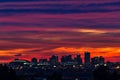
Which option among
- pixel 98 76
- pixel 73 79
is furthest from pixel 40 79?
pixel 98 76

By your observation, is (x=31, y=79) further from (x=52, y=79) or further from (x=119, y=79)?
(x=119, y=79)

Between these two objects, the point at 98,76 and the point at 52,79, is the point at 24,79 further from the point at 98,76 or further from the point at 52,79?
the point at 98,76

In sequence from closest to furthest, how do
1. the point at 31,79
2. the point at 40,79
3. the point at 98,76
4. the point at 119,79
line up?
the point at 119,79
the point at 98,76
the point at 31,79
the point at 40,79

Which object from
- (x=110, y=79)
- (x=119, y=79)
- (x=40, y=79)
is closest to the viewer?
(x=119, y=79)

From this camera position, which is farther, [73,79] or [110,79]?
[73,79]

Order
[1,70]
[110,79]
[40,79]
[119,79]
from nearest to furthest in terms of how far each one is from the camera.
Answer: [119,79] < [110,79] < [1,70] < [40,79]

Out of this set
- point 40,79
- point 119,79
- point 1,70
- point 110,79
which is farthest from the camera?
point 40,79

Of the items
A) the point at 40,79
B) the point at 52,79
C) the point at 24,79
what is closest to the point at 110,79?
the point at 52,79

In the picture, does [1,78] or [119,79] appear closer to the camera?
[119,79]
